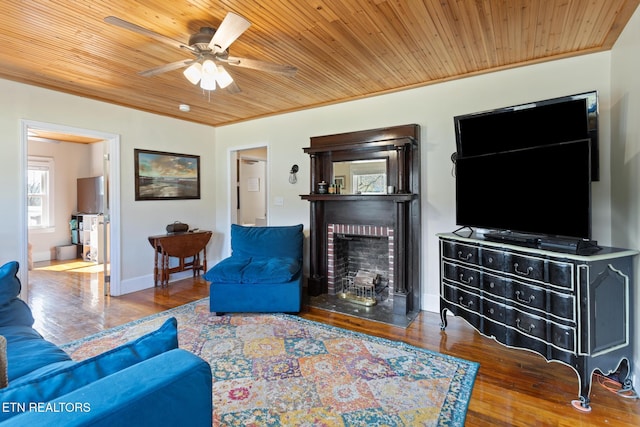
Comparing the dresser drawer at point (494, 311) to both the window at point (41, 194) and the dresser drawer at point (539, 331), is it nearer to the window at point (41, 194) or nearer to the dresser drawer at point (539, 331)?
the dresser drawer at point (539, 331)

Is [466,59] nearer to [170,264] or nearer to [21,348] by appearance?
[21,348]

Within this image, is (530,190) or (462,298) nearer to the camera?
(530,190)

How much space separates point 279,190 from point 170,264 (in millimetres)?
1883

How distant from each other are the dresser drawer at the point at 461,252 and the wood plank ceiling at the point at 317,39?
1583 mm

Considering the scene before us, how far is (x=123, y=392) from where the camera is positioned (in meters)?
0.74

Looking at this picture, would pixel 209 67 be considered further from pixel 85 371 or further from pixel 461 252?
pixel 461 252

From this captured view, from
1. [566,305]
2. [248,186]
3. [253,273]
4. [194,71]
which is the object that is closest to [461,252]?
[566,305]

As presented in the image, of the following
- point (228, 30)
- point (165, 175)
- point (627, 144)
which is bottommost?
point (627, 144)

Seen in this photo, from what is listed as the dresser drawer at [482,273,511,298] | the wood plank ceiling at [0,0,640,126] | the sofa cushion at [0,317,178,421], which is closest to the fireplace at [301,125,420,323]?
the wood plank ceiling at [0,0,640,126]

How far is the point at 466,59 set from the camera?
110 inches

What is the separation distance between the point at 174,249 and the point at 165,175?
1.07 metres

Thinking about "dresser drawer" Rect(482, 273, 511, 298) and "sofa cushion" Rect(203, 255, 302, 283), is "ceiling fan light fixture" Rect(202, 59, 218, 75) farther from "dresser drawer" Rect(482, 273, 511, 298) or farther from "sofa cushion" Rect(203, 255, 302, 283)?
"dresser drawer" Rect(482, 273, 511, 298)

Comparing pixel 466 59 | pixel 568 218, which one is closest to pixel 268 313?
pixel 568 218

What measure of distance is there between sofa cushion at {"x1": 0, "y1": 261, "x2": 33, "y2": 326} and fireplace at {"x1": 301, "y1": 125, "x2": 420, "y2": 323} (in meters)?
2.62
